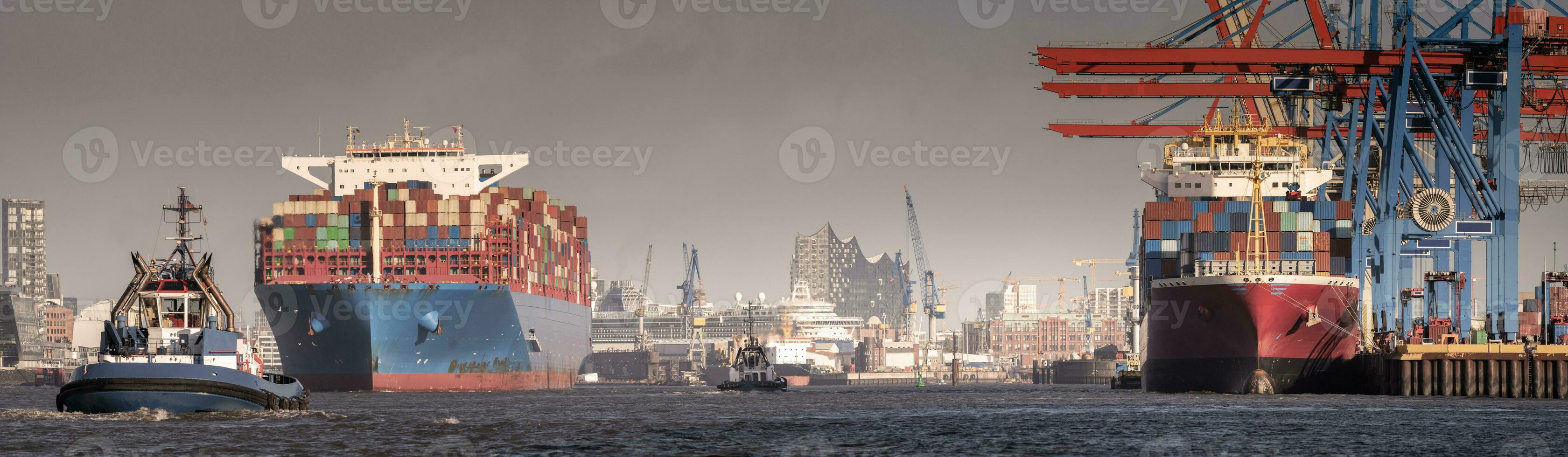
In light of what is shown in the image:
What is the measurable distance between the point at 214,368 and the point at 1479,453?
34637mm

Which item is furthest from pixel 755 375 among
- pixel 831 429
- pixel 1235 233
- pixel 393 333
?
pixel 831 429

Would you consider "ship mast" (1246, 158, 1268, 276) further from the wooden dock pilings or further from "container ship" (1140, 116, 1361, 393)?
the wooden dock pilings

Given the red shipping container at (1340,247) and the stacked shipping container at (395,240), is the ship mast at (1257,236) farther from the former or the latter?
the stacked shipping container at (395,240)

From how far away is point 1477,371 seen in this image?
76625mm

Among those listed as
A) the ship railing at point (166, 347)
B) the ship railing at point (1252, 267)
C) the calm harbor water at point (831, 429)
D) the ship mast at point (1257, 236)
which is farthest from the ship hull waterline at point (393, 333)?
the ship railing at point (166, 347)

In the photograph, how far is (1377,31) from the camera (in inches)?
3403

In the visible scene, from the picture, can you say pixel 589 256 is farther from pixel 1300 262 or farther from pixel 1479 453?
pixel 1479 453

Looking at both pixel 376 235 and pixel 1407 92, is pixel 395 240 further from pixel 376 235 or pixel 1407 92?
pixel 1407 92

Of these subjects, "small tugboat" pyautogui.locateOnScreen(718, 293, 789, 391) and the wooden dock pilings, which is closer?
the wooden dock pilings

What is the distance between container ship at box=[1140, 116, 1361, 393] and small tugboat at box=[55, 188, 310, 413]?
143ft

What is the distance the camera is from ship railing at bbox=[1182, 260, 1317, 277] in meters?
78.9

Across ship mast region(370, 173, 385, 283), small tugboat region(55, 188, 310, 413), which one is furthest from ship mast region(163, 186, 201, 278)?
ship mast region(370, 173, 385, 283)

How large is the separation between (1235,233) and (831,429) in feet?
111

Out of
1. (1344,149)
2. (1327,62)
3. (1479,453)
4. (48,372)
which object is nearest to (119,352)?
(1479,453)
